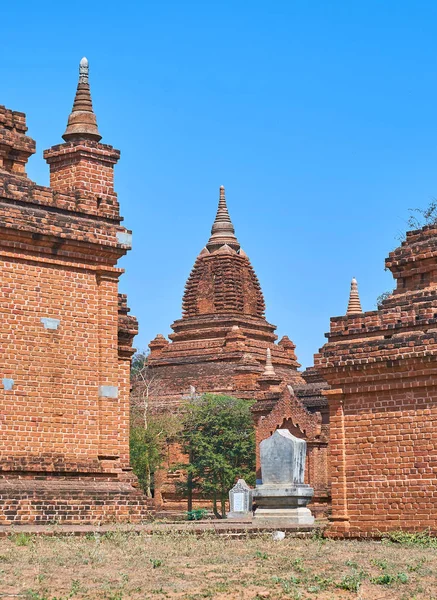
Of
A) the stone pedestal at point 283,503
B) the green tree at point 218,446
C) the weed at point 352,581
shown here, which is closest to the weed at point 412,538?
the weed at point 352,581

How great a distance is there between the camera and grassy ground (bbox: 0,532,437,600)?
1216 centimetres

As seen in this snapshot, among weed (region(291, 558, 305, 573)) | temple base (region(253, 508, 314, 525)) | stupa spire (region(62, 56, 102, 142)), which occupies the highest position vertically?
stupa spire (region(62, 56, 102, 142))

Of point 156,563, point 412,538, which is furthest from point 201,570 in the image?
point 412,538

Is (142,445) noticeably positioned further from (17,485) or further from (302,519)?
(17,485)

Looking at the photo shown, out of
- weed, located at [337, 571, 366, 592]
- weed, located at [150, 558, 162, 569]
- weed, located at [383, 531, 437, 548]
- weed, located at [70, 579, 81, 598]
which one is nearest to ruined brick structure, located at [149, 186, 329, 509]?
weed, located at [383, 531, 437, 548]

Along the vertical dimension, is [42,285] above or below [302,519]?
above

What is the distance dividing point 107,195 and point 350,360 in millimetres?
5424

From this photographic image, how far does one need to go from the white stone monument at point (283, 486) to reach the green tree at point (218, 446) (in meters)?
24.4

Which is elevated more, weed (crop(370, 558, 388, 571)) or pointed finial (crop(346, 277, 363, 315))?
pointed finial (crop(346, 277, 363, 315))

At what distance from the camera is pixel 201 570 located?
13.5 m

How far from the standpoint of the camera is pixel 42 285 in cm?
2014

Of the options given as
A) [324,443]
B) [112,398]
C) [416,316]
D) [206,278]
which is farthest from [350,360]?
[206,278]

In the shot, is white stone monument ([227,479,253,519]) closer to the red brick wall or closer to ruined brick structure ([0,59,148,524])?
ruined brick structure ([0,59,148,524])

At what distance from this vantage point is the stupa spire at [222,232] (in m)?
66.9
